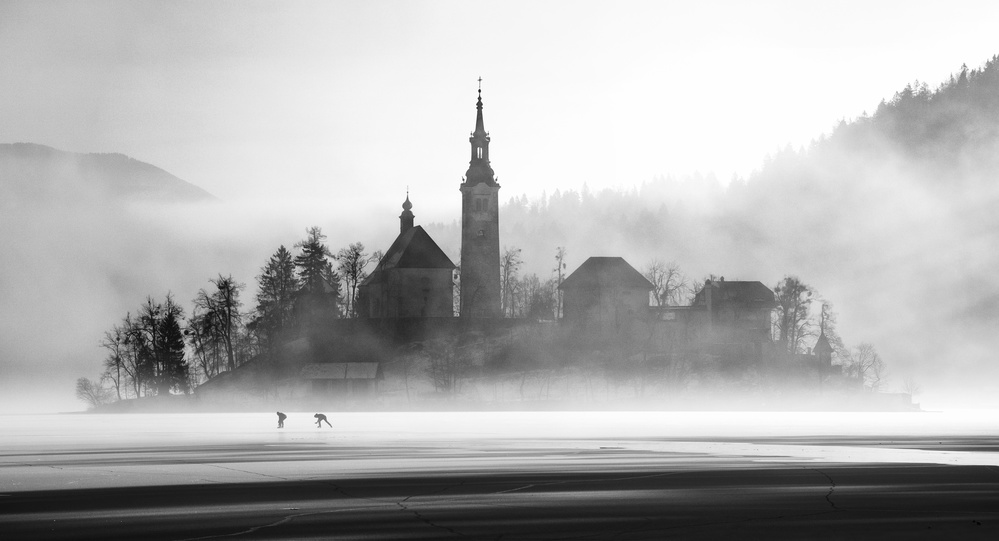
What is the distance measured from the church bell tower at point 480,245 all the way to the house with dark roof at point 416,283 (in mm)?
2700

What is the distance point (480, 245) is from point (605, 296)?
627 inches

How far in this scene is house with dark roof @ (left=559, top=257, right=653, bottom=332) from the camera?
458 feet

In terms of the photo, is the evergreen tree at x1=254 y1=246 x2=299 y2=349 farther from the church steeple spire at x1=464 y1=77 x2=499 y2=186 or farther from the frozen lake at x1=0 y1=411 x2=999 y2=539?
the frozen lake at x1=0 y1=411 x2=999 y2=539

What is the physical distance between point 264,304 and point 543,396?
A: 33191 millimetres

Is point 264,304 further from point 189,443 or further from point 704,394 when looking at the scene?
point 189,443

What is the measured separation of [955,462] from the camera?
3531cm

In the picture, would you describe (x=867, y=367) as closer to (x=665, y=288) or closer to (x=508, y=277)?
(x=665, y=288)

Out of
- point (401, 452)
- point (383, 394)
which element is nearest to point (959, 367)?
point (383, 394)

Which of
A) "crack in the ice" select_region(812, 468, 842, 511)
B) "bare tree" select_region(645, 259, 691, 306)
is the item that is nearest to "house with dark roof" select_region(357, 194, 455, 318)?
"bare tree" select_region(645, 259, 691, 306)

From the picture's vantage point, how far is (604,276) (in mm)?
141875

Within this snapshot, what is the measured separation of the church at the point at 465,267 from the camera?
13700 centimetres

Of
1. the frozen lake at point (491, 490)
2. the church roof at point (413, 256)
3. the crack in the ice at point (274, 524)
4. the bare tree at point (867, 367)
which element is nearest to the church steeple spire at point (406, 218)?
the church roof at point (413, 256)

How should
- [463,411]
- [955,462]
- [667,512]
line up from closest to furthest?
[667,512]
[955,462]
[463,411]

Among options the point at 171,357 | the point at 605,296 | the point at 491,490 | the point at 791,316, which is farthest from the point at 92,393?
the point at 491,490
